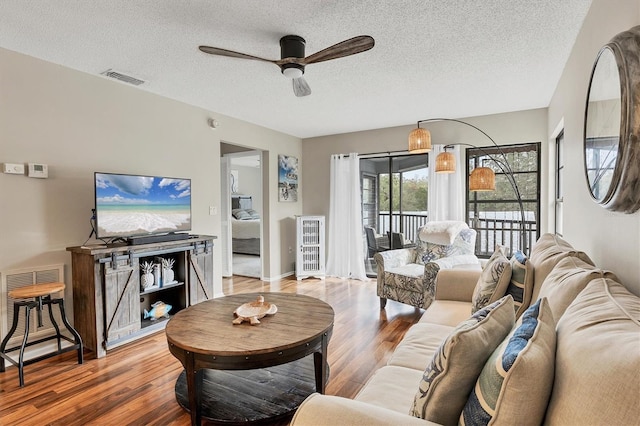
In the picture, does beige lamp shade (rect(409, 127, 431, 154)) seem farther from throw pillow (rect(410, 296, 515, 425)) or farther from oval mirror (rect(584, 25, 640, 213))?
throw pillow (rect(410, 296, 515, 425))

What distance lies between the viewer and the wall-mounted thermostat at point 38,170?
2793 mm

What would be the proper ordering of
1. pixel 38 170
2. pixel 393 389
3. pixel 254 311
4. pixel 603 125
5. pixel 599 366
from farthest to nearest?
pixel 38 170 < pixel 254 311 < pixel 603 125 < pixel 393 389 < pixel 599 366

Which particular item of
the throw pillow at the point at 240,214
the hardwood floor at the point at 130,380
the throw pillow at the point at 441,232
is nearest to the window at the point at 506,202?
the throw pillow at the point at 441,232

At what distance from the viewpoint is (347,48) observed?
83.3 inches

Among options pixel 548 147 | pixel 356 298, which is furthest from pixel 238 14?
pixel 548 147

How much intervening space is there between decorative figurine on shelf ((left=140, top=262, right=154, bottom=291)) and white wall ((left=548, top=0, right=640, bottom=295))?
347cm

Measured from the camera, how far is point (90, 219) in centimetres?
319

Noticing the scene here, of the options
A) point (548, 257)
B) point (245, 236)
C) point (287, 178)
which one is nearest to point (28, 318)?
point (548, 257)

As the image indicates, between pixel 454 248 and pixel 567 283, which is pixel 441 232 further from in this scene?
pixel 567 283

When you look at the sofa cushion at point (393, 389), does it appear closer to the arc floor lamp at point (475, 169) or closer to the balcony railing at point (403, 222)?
the arc floor lamp at point (475, 169)

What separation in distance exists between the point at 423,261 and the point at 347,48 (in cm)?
286

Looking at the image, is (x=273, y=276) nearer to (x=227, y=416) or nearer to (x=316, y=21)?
(x=227, y=416)

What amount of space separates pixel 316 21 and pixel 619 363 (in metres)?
2.32

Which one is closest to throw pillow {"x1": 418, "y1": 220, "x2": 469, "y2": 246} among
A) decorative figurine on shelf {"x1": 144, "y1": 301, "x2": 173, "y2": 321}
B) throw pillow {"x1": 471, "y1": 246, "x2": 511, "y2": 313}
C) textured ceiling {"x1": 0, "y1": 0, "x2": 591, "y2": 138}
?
textured ceiling {"x1": 0, "y1": 0, "x2": 591, "y2": 138}
